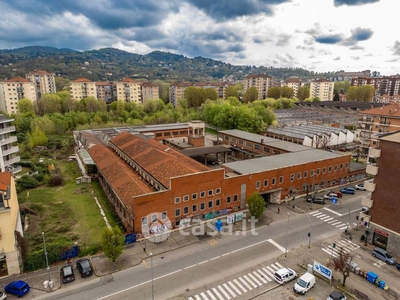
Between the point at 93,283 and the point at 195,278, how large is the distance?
1012cm

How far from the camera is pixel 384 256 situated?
101 ft

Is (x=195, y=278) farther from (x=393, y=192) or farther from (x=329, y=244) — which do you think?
(x=393, y=192)

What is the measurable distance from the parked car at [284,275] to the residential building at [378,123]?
5244 centimetres

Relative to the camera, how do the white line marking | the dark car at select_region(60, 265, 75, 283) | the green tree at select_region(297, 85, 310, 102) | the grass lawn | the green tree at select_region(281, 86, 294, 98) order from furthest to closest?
the green tree at select_region(297, 85, 310, 102) → the green tree at select_region(281, 86, 294, 98) → the grass lawn → the white line marking → the dark car at select_region(60, 265, 75, 283)

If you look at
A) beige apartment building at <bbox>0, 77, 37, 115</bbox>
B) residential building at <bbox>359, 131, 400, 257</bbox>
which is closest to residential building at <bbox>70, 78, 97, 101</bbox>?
beige apartment building at <bbox>0, 77, 37, 115</bbox>

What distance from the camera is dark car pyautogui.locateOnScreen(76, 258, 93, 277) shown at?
27719 mm

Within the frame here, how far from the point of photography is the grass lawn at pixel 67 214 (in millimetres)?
34562

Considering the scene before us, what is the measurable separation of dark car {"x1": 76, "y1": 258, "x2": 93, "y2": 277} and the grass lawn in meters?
2.62

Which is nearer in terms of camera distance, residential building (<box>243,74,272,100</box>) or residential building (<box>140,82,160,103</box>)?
residential building (<box>140,82,160,103</box>)

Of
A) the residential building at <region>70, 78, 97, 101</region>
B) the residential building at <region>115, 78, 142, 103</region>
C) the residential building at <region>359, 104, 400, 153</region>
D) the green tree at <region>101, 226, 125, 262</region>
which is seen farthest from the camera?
the residential building at <region>115, 78, 142, 103</region>

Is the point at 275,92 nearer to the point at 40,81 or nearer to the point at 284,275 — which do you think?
the point at 40,81

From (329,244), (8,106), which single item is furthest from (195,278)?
(8,106)

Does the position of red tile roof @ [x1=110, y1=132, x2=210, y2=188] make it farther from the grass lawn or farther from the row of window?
A: the grass lawn

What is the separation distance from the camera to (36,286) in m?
26.7
